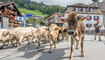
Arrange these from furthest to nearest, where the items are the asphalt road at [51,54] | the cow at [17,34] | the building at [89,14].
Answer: the building at [89,14] < the cow at [17,34] < the asphalt road at [51,54]

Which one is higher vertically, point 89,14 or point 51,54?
point 89,14

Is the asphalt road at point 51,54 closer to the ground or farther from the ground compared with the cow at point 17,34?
closer to the ground

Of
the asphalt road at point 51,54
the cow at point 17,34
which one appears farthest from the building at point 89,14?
the asphalt road at point 51,54

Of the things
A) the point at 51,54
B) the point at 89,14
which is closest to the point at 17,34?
the point at 51,54

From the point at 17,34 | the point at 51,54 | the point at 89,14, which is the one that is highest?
the point at 89,14

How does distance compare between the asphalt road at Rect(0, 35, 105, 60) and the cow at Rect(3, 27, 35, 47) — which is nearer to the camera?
the asphalt road at Rect(0, 35, 105, 60)

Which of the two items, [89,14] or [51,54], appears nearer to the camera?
[51,54]

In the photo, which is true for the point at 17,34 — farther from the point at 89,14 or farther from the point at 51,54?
the point at 89,14

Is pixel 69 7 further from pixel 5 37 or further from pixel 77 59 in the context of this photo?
pixel 77 59

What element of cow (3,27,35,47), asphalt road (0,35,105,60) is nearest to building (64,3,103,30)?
cow (3,27,35,47)

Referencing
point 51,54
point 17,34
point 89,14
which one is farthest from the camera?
point 89,14

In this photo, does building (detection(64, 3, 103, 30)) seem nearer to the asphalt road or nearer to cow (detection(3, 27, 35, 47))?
cow (detection(3, 27, 35, 47))

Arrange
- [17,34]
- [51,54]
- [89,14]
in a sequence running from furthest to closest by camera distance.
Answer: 1. [89,14]
2. [17,34]
3. [51,54]

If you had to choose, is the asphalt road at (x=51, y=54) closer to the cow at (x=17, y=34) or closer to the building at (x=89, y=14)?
the cow at (x=17, y=34)
